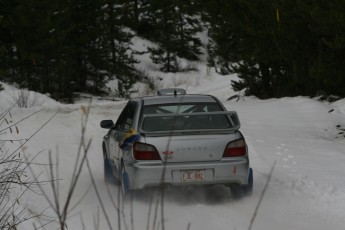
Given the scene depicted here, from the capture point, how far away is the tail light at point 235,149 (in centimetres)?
763

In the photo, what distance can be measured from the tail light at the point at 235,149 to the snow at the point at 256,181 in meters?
0.71

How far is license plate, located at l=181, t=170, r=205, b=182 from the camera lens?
24.5 ft

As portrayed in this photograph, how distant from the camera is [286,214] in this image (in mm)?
7379

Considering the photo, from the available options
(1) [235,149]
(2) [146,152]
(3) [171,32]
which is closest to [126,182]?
(2) [146,152]

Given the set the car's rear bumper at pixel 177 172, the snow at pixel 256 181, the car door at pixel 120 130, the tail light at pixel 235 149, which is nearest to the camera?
the snow at pixel 256 181

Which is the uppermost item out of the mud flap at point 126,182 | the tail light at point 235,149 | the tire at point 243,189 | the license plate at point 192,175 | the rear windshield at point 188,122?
the rear windshield at point 188,122

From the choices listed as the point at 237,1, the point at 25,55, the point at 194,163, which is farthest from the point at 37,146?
the point at 25,55

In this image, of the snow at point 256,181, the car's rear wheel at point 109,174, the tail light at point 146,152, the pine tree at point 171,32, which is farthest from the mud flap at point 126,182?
the pine tree at point 171,32

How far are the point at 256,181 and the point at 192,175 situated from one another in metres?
2.40

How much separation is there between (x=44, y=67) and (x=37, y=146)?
844 inches

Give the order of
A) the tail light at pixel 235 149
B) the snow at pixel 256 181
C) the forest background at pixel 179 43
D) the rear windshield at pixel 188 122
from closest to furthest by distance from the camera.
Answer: the snow at pixel 256 181
the tail light at pixel 235 149
the rear windshield at pixel 188 122
the forest background at pixel 179 43

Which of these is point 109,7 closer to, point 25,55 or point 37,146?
point 25,55

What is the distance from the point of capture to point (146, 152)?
7.50m

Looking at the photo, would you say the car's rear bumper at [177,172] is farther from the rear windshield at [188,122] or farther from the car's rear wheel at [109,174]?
the car's rear wheel at [109,174]
